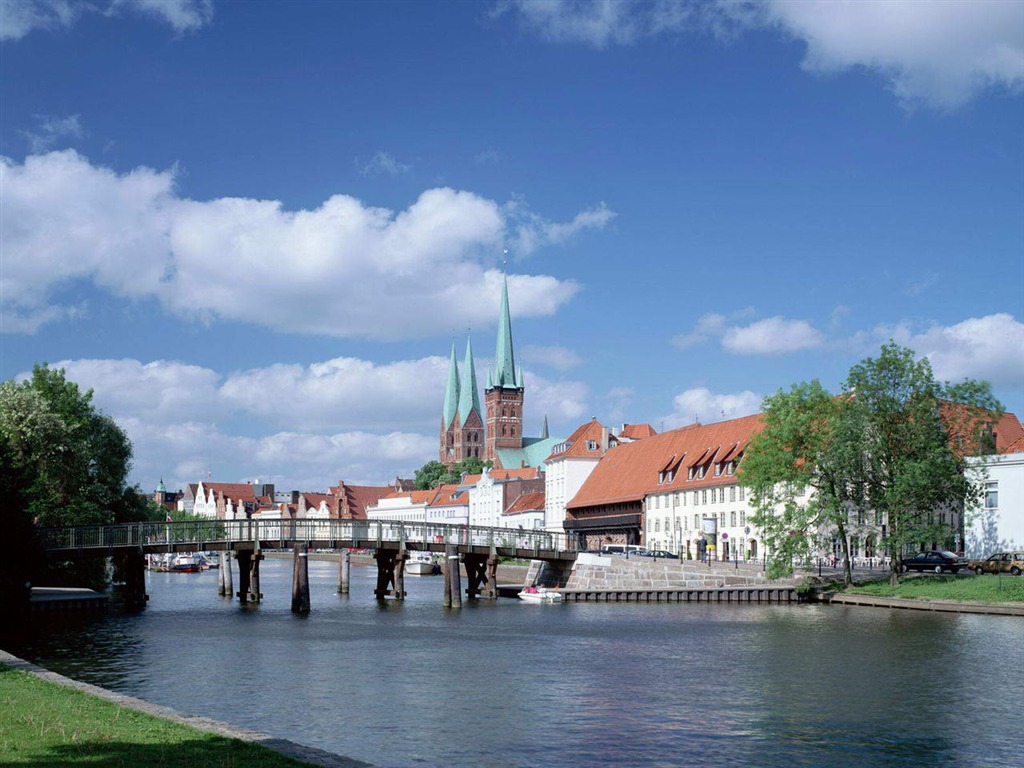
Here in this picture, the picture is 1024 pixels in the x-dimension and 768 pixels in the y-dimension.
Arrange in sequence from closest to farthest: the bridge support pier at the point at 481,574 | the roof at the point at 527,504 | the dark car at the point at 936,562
Answer: the dark car at the point at 936,562 < the bridge support pier at the point at 481,574 < the roof at the point at 527,504

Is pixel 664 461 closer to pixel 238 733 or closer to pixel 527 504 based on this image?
pixel 527 504

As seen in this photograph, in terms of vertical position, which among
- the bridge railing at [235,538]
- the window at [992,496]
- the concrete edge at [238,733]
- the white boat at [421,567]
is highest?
the window at [992,496]

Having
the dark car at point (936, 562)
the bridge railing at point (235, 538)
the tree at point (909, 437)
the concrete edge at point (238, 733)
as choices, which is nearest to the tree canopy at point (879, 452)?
the tree at point (909, 437)

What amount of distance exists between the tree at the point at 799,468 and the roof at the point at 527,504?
82.3 meters

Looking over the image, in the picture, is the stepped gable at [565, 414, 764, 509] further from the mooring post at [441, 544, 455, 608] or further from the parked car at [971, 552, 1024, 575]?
the mooring post at [441, 544, 455, 608]

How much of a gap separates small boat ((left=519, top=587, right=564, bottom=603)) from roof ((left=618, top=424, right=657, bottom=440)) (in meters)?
65.9

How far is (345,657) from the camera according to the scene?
4494 centimetres

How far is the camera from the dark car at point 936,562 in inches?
2985

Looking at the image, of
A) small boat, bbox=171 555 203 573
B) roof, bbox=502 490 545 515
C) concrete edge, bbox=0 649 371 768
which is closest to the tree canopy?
concrete edge, bbox=0 649 371 768

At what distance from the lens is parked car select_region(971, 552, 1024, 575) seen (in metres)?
69.8

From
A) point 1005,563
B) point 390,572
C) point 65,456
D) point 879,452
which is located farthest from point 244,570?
point 1005,563

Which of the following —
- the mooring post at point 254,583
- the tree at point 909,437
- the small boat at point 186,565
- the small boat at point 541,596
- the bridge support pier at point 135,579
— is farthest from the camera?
the small boat at point 186,565

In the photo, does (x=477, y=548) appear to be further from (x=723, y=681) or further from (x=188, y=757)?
(x=188, y=757)

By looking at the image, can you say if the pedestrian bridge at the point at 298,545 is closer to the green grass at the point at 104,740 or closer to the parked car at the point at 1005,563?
the parked car at the point at 1005,563
